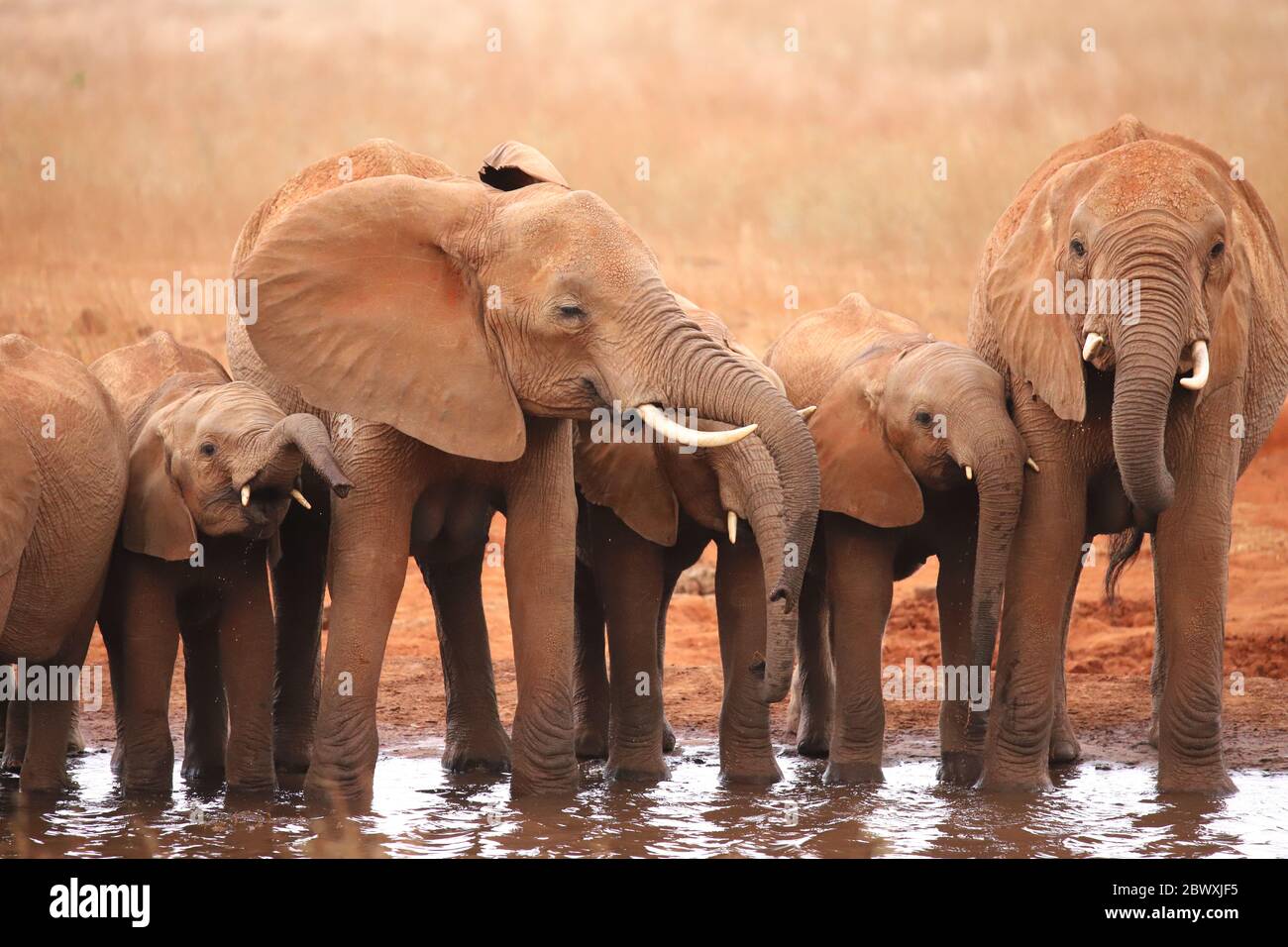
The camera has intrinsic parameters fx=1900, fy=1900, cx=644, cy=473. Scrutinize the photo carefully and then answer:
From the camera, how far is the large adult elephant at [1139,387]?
7492 millimetres

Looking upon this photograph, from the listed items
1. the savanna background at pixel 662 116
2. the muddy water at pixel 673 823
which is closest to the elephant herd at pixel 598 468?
the muddy water at pixel 673 823

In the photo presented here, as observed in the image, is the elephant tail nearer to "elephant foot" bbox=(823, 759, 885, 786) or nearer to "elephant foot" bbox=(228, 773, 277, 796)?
"elephant foot" bbox=(823, 759, 885, 786)

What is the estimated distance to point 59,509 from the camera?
770 cm

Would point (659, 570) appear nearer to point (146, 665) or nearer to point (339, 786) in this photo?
point (339, 786)

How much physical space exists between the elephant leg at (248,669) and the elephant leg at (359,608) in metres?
0.46

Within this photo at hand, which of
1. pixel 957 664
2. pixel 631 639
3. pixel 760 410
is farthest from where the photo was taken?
pixel 957 664

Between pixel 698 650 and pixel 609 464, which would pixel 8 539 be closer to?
pixel 609 464

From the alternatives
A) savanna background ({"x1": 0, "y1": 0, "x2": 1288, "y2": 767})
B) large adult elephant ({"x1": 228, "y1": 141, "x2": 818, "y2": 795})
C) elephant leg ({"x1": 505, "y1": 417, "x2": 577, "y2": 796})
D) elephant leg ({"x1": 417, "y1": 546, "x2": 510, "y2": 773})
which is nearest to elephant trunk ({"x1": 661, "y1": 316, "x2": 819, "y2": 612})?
large adult elephant ({"x1": 228, "y1": 141, "x2": 818, "y2": 795})

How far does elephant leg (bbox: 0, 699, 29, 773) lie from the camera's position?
377 inches

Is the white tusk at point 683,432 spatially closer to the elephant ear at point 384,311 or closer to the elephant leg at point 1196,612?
the elephant ear at point 384,311

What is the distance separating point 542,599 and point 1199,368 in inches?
112

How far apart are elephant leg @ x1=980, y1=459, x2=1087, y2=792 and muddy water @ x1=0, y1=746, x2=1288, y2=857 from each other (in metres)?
0.20

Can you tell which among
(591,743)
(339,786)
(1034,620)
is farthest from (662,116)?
(339,786)

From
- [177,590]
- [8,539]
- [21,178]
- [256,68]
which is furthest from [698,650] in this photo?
[256,68]
